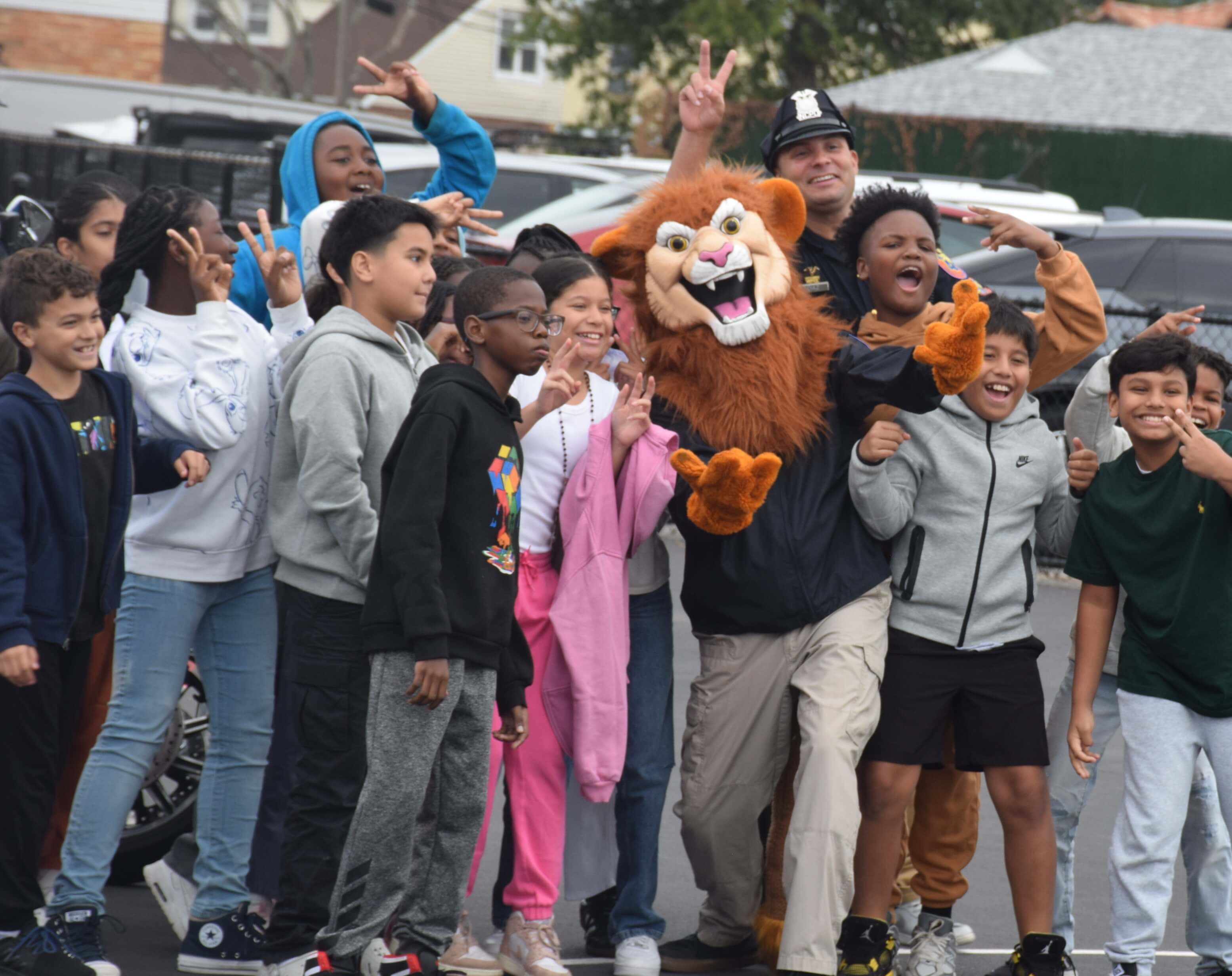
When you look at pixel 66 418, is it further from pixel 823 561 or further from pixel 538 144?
pixel 538 144

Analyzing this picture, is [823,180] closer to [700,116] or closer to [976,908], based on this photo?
[700,116]

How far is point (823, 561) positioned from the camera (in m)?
4.17

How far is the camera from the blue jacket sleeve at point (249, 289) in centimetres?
484

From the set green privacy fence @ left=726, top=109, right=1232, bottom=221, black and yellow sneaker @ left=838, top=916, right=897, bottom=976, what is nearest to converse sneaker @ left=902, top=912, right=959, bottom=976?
black and yellow sneaker @ left=838, top=916, right=897, bottom=976

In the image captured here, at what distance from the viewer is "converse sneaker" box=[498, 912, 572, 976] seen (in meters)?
4.14

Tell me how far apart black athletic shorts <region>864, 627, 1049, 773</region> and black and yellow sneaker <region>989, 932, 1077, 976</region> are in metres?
0.45

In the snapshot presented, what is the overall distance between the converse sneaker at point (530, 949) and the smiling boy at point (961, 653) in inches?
30.6

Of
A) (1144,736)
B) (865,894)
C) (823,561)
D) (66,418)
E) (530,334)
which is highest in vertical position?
(530,334)

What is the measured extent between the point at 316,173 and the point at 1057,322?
2.37 meters

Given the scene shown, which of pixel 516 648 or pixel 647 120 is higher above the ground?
pixel 647 120

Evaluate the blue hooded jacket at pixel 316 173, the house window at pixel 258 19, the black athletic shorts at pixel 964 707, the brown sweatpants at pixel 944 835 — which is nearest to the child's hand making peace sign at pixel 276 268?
the blue hooded jacket at pixel 316 173

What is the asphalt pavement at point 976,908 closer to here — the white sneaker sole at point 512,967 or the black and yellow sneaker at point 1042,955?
the white sneaker sole at point 512,967

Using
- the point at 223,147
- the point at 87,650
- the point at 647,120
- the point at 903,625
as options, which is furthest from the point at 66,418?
the point at 647,120

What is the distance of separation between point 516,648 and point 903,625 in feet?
3.42
